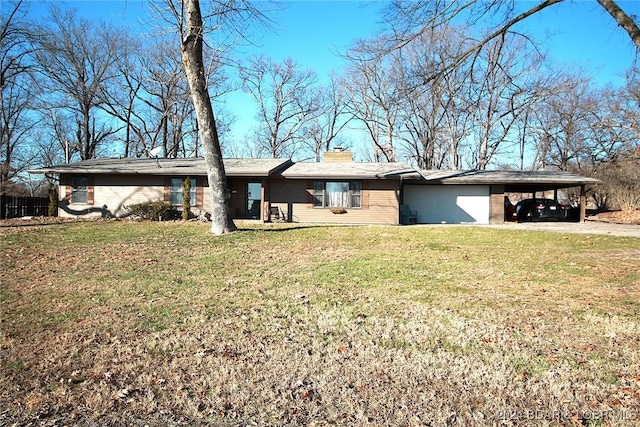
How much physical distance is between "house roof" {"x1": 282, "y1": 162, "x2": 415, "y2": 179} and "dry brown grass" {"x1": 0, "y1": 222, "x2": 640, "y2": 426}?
32.2 ft

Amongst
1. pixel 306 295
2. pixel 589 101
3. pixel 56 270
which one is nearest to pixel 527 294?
pixel 306 295

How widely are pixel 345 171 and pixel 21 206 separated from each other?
16.0 metres

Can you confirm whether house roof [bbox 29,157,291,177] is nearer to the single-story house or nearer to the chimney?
the single-story house

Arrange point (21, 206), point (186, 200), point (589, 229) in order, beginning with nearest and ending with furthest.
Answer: point (589, 229) → point (186, 200) → point (21, 206)

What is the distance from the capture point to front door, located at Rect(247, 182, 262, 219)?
1900 cm

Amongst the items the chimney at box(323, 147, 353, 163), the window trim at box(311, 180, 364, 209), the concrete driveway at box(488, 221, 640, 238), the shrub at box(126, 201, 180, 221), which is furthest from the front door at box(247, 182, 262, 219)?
the concrete driveway at box(488, 221, 640, 238)

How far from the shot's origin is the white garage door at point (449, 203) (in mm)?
19344

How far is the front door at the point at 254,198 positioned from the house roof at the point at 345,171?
1.88m

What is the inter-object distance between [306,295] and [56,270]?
4634 millimetres

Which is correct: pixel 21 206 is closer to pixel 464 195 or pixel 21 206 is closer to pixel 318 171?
pixel 318 171

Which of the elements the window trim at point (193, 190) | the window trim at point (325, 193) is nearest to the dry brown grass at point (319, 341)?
the window trim at point (325, 193)

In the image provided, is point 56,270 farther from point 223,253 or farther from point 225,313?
point 225,313

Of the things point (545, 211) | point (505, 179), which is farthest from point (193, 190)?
point (545, 211)

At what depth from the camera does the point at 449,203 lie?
19.6m
